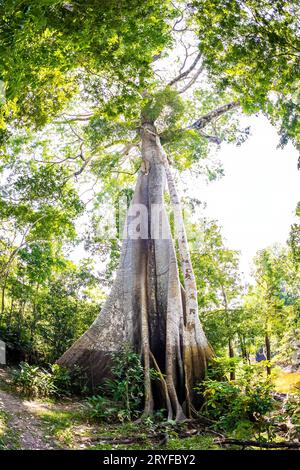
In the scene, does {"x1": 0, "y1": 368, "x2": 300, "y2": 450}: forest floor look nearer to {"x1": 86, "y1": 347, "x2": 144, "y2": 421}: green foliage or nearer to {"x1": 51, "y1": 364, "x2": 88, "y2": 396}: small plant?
{"x1": 86, "y1": 347, "x2": 144, "y2": 421}: green foliage

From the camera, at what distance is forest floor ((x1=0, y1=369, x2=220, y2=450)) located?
13.6 feet

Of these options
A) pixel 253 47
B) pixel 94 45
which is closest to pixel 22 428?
pixel 94 45

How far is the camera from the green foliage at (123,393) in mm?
5832

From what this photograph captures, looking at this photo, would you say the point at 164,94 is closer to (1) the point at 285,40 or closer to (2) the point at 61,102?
(2) the point at 61,102

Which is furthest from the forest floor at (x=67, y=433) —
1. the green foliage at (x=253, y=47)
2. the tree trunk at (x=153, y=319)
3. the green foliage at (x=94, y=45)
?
the green foliage at (x=253, y=47)

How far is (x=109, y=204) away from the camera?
11.8 meters

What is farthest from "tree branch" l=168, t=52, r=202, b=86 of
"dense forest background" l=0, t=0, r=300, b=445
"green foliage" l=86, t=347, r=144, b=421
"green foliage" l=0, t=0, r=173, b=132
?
"green foliage" l=86, t=347, r=144, b=421

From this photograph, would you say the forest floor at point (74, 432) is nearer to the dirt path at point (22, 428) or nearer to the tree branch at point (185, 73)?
the dirt path at point (22, 428)

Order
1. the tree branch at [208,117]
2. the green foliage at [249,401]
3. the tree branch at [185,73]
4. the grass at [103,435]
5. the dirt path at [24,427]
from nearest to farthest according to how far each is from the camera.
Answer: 1. the dirt path at [24,427]
2. the green foliage at [249,401]
3. the grass at [103,435]
4. the tree branch at [185,73]
5. the tree branch at [208,117]

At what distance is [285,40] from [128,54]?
204 centimetres

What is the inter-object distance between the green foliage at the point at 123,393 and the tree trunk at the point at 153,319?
187 mm

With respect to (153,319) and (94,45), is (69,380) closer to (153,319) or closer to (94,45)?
(153,319)

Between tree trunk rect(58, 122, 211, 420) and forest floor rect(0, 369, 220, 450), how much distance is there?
880 millimetres

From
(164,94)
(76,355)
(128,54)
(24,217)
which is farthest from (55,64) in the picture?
(76,355)
